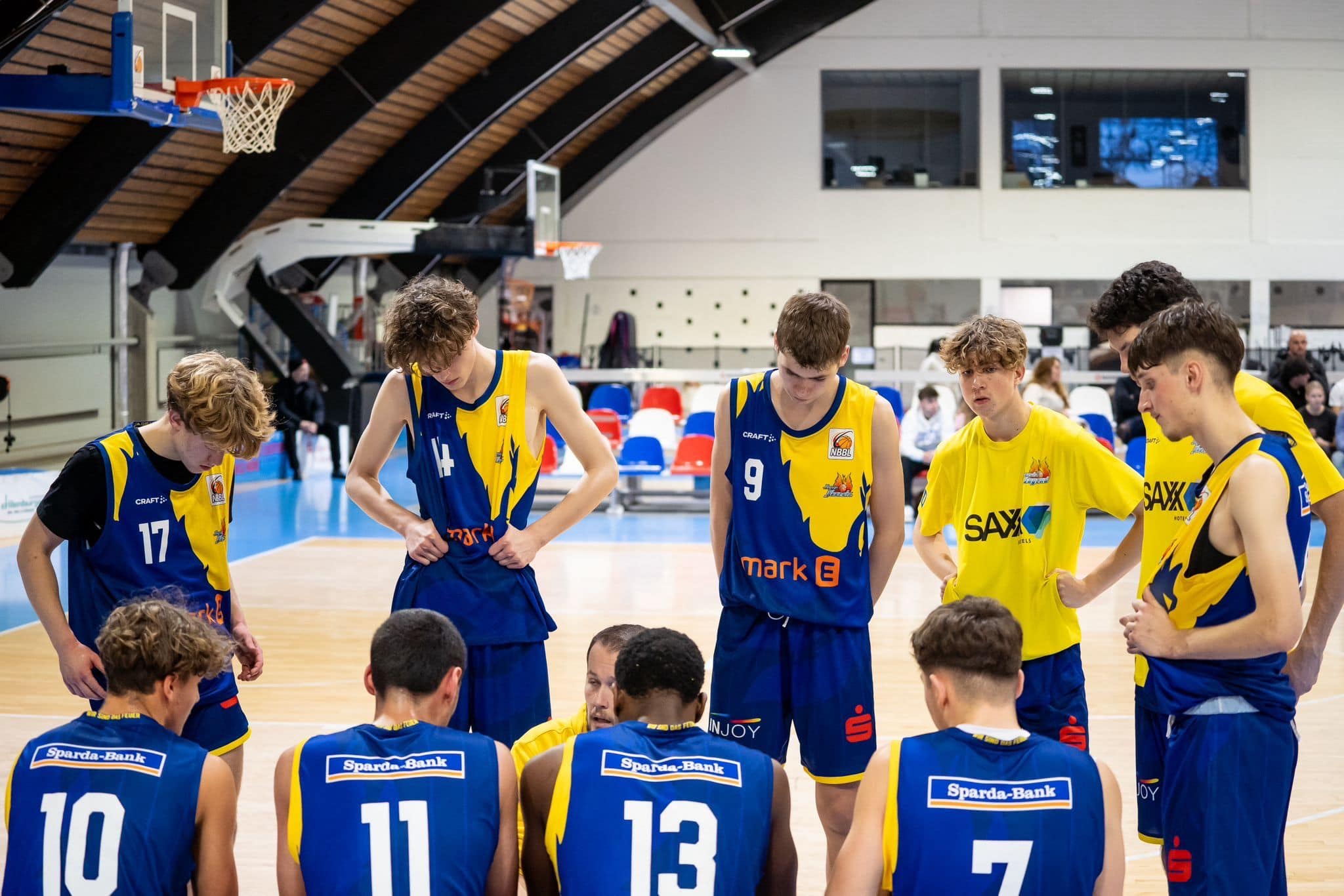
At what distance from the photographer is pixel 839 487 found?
370 cm

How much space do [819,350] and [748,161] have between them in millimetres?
21469

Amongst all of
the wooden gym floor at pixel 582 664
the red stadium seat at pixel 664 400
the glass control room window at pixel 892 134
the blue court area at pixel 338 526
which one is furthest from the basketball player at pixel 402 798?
the glass control room window at pixel 892 134

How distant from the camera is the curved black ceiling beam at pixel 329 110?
15562mm

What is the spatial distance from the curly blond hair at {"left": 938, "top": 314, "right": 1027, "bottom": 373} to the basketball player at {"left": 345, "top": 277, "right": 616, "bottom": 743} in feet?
3.45

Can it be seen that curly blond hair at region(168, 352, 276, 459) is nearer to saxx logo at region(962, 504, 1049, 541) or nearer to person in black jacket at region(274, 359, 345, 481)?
saxx logo at region(962, 504, 1049, 541)

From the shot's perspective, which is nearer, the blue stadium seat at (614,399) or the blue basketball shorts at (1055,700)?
the blue basketball shorts at (1055,700)

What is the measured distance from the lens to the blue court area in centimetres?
1180

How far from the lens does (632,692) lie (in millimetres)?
2777

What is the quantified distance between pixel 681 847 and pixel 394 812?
56cm

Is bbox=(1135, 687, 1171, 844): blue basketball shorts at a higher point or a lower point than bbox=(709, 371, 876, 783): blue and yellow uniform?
lower

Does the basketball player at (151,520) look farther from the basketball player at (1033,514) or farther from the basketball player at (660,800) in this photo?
the basketball player at (1033,514)

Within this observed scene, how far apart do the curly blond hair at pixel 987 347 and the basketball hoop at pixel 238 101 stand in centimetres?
850

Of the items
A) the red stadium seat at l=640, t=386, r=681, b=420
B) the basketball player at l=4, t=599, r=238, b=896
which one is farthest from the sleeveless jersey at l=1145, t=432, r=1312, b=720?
the red stadium seat at l=640, t=386, r=681, b=420

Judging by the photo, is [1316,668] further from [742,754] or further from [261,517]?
[261,517]
